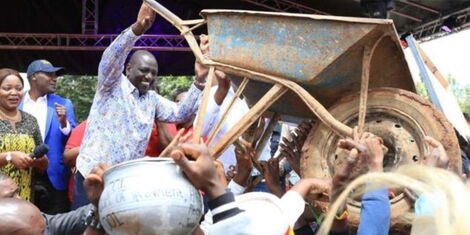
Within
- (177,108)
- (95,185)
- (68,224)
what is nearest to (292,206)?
(95,185)

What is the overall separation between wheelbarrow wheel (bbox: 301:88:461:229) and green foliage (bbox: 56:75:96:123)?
47.1 ft

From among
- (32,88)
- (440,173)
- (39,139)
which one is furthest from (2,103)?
(440,173)

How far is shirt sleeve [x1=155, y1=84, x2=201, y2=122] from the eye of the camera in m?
4.45

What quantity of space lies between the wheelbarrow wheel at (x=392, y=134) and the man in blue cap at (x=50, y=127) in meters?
2.06

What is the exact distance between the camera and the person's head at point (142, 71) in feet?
14.0

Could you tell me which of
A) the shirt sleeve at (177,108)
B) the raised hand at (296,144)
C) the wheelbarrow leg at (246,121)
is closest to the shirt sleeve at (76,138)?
the shirt sleeve at (177,108)

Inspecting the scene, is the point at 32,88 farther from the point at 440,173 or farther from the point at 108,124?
the point at 440,173

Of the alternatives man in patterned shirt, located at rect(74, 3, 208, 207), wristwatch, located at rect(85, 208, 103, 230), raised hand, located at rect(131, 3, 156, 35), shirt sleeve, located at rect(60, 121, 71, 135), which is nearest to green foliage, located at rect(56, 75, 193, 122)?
shirt sleeve, located at rect(60, 121, 71, 135)

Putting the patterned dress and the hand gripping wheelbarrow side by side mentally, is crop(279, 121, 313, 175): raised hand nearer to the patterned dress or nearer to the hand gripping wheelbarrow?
the hand gripping wheelbarrow

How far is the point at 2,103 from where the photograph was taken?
4.73m

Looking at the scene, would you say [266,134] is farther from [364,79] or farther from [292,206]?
[292,206]

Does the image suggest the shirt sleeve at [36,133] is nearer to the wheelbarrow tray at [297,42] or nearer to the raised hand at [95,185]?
the wheelbarrow tray at [297,42]

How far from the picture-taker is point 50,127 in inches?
204

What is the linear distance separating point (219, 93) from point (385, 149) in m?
1.23
